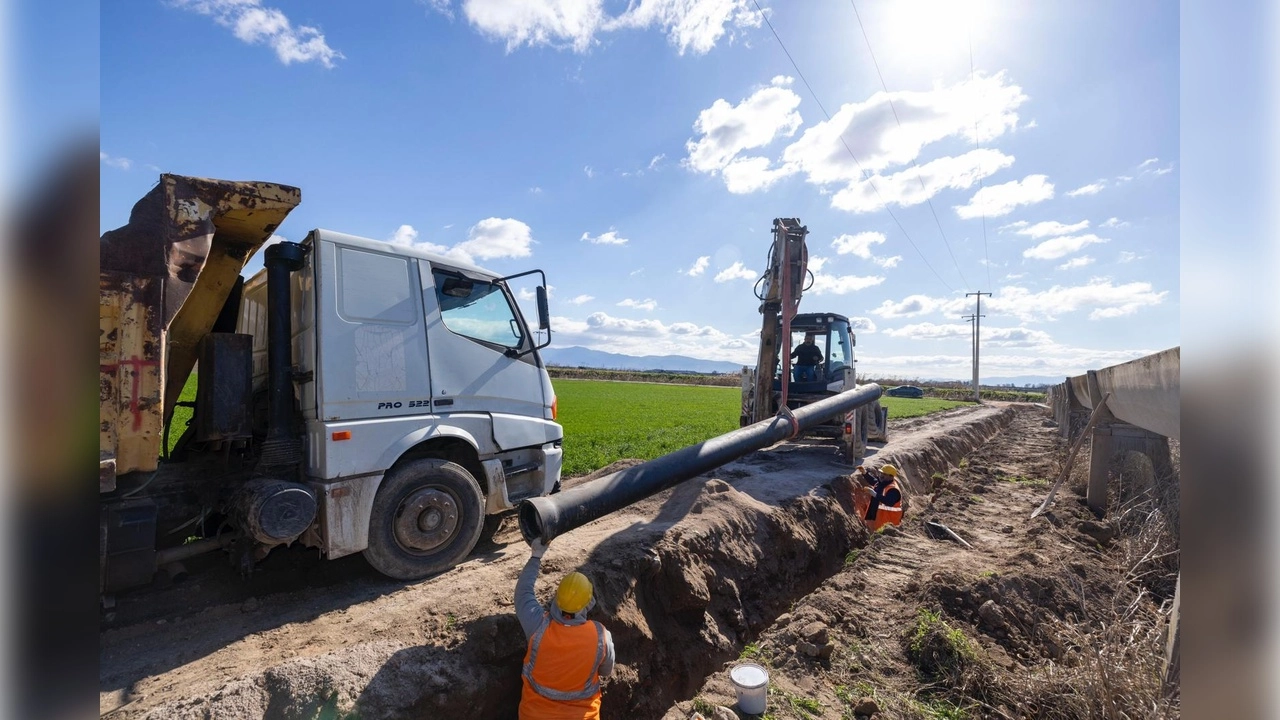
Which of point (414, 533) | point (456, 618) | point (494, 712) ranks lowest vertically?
point (494, 712)

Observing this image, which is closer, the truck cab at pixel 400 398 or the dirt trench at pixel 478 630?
the dirt trench at pixel 478 630

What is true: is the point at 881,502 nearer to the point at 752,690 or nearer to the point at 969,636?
the point at 969,636

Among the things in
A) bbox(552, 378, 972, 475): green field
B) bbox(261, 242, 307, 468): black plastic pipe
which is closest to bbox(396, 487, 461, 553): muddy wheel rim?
bbox(261, 242, 307, 468): black plastic pipe

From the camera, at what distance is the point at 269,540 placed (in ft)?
14.2

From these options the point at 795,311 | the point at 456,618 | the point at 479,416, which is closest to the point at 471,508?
the point at 479,416

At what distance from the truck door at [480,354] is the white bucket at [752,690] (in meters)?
3.07

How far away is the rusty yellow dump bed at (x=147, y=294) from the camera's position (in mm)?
3740

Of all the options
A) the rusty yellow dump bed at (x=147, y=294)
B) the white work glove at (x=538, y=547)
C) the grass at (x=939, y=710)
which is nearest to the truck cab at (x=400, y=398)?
the rusty yellow dump bed at (x=147, y=294)

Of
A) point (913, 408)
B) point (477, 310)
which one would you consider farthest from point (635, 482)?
point (913, 408)

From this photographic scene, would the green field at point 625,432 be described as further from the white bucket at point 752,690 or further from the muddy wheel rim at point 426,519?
the white bucket at point 752,690

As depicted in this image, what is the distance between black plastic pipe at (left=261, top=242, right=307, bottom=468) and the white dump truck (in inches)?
0.5

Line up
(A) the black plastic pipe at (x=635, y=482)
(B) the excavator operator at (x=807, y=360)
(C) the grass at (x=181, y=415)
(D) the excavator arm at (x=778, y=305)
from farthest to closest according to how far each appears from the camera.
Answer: (B) the excavator operator at (x=807, y=360)
(D) the excavator arm at (x=778, y=305)
(C) the grass at (x=181, y=415)
(A) the black plastic pipe at (x=635, y=482)

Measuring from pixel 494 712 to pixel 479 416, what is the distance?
2.59m
